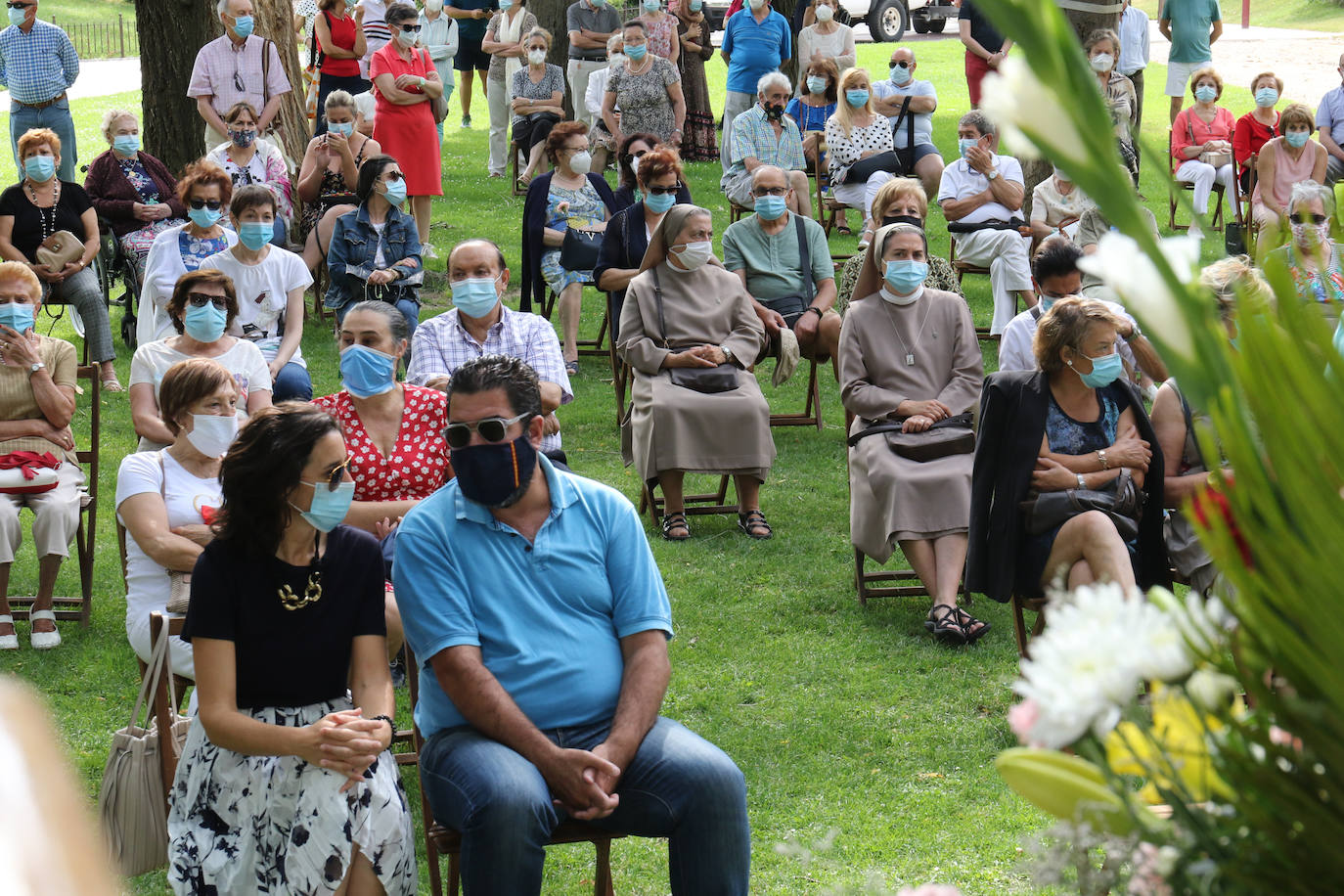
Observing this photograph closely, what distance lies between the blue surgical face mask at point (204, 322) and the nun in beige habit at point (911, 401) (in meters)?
2.77

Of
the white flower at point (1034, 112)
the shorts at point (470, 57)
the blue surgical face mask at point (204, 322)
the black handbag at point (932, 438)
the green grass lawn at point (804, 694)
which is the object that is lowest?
the green grass lawn at point (804, 694)

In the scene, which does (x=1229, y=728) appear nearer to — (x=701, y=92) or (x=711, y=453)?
(x=711, y=453)

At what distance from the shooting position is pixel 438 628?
382 cm

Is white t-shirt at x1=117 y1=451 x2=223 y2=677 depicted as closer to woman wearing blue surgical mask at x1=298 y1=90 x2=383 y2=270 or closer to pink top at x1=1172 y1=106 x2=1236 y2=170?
woman wearing blue surgical mask at x1=298 y1=90 x2=383 y2=270

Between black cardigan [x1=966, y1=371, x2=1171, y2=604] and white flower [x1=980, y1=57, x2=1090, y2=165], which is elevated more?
white flower [x1=980, y1=57, x2=1090, y2=165]

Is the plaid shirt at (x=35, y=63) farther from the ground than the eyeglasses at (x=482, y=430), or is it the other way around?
the plaid shirt at (x=35, y=63)

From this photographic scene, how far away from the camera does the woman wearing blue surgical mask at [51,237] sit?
9594 mm

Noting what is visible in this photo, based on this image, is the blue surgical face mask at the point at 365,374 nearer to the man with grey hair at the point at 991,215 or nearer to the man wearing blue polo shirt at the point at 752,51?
the man with grey hair at the point at 991,215

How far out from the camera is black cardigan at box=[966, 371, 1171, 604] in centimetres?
549

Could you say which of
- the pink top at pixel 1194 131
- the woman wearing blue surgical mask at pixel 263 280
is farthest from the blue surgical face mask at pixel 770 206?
the pink top at pixel 1194 131

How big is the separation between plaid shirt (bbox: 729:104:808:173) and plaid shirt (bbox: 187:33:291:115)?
3.81 meters

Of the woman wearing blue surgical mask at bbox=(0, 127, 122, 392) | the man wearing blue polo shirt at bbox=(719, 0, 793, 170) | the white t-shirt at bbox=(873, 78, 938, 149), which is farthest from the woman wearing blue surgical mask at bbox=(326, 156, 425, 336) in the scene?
the man wearing blue polo shirt at bbox=(719, 0, 793, 170)

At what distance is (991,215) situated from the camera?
1046cm

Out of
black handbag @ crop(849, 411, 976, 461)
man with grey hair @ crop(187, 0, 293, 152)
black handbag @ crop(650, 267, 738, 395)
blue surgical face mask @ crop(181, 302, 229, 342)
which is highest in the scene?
man with grey hair @ crop(187, 0, 293, 152)
